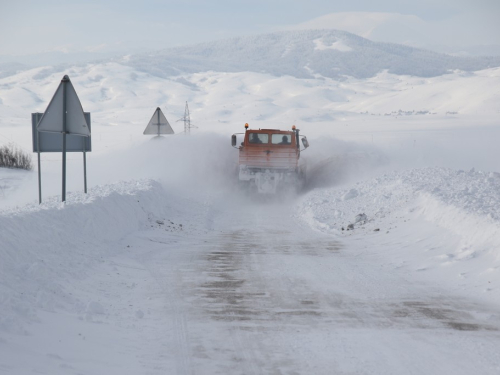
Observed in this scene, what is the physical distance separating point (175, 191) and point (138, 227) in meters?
7.98

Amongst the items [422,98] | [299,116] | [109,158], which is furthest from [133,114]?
[109,158]

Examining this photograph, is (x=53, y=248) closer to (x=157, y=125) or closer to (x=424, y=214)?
(x=424, y=214)

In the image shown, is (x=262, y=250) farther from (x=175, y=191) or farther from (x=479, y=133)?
(x=479, y=133)

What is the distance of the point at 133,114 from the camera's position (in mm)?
115562

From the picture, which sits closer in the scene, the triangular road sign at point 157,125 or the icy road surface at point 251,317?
the icy road surface at point 251,317

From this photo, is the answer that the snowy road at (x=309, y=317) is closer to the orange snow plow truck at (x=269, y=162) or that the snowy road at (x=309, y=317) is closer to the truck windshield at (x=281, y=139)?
the orange snow plow truck at (x=269, y=162)

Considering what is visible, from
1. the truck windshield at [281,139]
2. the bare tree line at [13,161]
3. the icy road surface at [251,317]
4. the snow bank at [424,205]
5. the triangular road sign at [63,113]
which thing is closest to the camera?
the icy road surface at [251,317]

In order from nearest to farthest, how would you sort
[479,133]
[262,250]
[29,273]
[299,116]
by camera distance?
[29,273] → [262,250] → [479,133] → [299,116]

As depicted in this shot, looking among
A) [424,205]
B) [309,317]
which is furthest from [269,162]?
[309,317]

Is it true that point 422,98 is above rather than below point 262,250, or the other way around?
above

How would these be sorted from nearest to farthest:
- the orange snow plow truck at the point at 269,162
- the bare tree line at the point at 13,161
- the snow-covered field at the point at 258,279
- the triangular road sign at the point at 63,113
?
the snow-covered field at the point at 258,279, the triangular road sign at the point at 63,113, the orange snow plow truck at the point at 269,162, the bare tree line at the point at 13,161

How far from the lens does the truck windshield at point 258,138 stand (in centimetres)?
2248

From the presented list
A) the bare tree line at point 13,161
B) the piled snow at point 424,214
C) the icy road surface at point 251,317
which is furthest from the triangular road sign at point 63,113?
the bare tree line at point 13,161

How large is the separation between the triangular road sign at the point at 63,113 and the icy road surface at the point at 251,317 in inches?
→ 63.7
